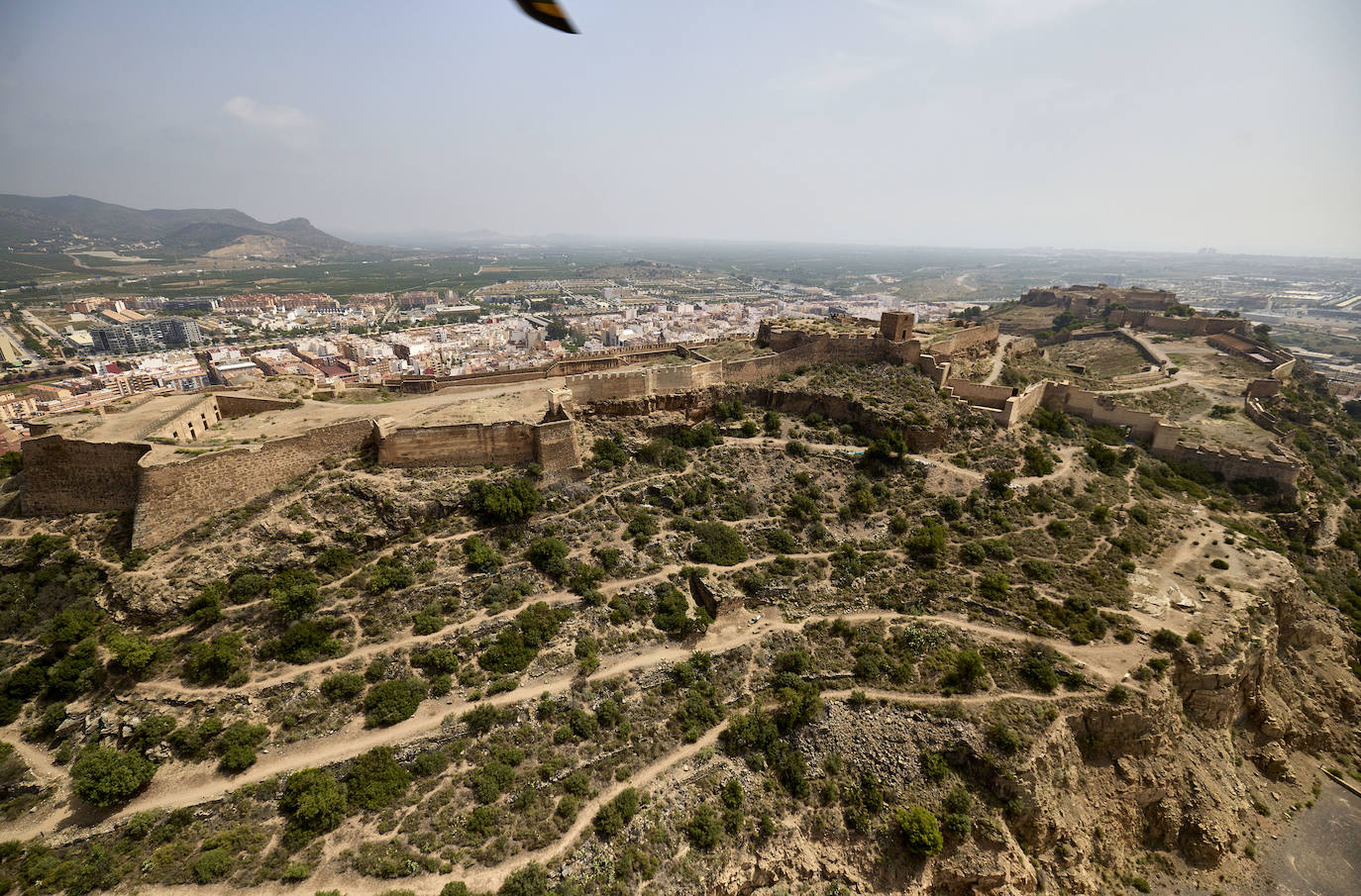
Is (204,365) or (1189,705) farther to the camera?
(204,365)

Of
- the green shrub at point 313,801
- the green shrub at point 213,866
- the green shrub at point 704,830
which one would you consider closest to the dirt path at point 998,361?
the green shrub at point 704,830

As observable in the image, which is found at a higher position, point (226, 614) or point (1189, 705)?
point (226, 614)

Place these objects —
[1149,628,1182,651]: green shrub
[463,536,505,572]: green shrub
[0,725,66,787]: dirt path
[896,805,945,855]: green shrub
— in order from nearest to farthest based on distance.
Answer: [0,725,66,787]: dirt path < [896,805,945,855]: green shrub < [1149,628,1182,651]: green shrub < [463,536,505,572]: green shrub

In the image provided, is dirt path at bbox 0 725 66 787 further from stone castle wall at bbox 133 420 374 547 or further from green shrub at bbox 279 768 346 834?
green shrub at bbox 279 768 346 834

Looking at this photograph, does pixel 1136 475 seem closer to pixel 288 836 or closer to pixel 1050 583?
pixel 1050 583

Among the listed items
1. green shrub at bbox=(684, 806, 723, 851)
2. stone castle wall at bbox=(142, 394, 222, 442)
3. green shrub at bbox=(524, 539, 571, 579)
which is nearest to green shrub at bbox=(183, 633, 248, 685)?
stone castle wall at bbox=(142, 394, 222, 442)

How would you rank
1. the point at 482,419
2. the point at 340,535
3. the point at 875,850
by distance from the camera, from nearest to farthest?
1. the point at 875,850
2. the point at 340,535
3. the point at 482,419

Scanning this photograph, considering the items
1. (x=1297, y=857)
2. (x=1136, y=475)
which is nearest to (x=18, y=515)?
(x=1297, y=857)

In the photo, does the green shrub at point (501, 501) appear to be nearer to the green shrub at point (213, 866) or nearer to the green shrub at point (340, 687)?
the green shrub at point (340, 687)

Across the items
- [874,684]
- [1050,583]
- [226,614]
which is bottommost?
[874,684]
